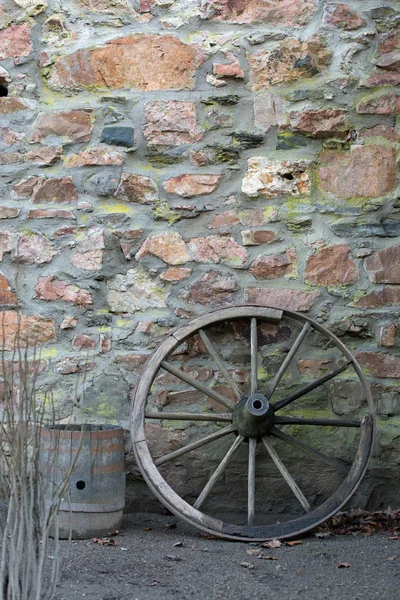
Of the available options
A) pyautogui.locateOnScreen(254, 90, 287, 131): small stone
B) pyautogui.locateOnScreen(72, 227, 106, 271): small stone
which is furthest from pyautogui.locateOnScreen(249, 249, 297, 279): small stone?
pyautogui.locateOnScreen(72, 227, 106, 271): small stone

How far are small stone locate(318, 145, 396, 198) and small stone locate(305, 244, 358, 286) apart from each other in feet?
0.87

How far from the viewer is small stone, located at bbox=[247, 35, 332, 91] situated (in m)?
3.62

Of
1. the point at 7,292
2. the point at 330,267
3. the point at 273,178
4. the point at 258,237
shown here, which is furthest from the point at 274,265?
the point at 7,292

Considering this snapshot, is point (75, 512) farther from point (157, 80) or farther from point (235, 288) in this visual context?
point (157, 80)

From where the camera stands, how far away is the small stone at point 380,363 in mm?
3564

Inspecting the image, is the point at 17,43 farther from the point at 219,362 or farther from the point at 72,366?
the point at 219,362

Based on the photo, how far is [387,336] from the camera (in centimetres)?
356

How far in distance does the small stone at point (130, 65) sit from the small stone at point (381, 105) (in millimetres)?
805

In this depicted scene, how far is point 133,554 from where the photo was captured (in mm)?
2916

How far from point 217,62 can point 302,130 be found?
1.64 ft

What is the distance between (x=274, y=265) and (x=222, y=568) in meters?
1.39

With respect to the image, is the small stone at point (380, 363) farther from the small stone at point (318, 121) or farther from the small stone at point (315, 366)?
the small stone at point (318, 121)

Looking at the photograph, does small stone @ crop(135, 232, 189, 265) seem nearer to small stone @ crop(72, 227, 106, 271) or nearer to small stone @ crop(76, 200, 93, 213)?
small stone @ crop(72, 227, 106, 271)

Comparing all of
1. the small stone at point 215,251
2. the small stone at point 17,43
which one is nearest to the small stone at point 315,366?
the small stone at point 215,251
